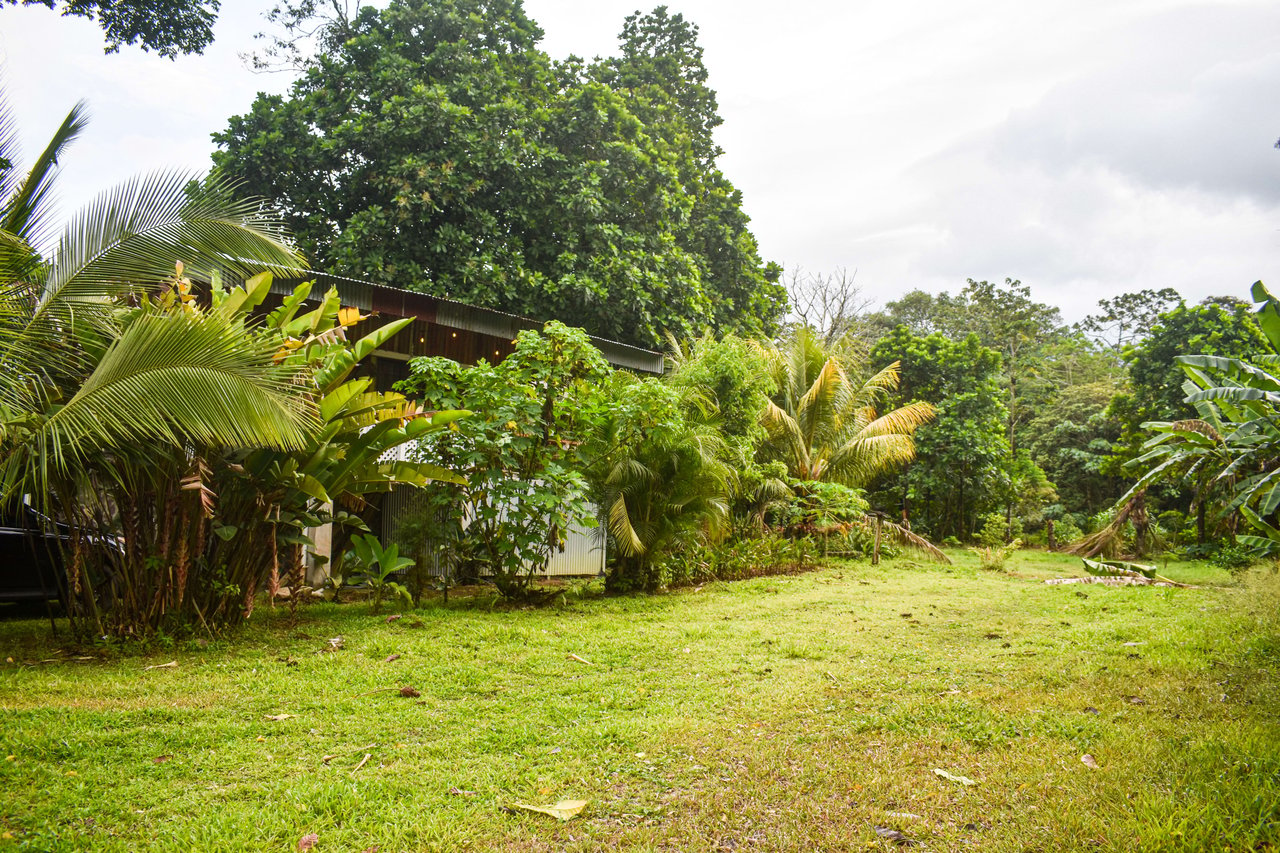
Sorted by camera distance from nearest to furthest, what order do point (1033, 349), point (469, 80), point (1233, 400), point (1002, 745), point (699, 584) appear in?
point (1002, 745), point (1233, 400), point (699, 584), point (469, 80), point (1033, 349)

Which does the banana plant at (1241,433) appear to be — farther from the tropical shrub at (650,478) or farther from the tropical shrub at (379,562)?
the tropical shrub at (379,562)

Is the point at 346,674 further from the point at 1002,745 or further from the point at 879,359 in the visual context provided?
the point at 879,359

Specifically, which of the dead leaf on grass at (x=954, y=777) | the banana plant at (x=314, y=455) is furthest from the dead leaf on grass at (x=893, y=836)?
the banana plant at (x=314, y=455)

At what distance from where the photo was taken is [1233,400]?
6992mm

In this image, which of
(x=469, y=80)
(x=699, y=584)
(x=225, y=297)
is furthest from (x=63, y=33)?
(x=699, y=584)

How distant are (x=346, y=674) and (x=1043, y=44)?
12992 mm

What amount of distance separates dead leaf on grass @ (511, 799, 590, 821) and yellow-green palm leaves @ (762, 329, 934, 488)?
12.6 metres

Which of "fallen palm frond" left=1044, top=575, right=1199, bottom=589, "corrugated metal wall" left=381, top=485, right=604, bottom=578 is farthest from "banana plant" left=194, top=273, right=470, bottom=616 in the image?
"fallen palm frond" left=1044, top=575, right=1199, bottom=589

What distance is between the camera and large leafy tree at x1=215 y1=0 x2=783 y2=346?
14.6 meters

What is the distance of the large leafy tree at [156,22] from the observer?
35.4 feet

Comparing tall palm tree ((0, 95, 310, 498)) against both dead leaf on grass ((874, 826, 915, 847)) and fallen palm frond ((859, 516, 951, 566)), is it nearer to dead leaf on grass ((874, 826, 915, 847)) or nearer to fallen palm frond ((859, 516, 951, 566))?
dead leaf on grass ((874, 826, 915, 847))

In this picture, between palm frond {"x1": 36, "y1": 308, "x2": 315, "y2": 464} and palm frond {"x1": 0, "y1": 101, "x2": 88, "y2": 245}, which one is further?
palm frond {"x1": 0, "y1": 101, "x2": 88, "y2": 245}

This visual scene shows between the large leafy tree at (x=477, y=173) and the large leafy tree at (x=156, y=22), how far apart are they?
3.45 meters

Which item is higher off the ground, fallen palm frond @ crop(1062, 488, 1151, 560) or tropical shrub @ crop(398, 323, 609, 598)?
tropical shrub @ crop(398, 323, 609, 598)
